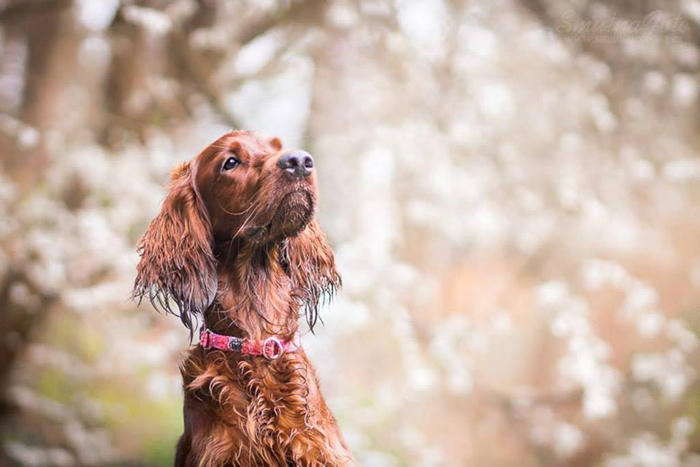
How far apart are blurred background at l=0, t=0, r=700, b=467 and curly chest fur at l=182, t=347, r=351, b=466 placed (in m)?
1.43

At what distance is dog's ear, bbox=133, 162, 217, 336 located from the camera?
1770mm

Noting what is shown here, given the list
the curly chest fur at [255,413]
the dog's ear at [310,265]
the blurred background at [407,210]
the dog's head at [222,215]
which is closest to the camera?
the curly chest fur at [255,413]

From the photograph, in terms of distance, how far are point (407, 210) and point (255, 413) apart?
1.97m

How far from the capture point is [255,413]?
164cm

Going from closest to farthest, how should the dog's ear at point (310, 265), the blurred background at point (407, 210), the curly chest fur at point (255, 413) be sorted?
the curly chest fur at point (255, 413), the dog's ear at point (310, 265), the blurred background at point (407, 210)

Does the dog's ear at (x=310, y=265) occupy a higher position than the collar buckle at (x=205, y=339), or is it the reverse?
the dog's ear at (x=310, y=265)

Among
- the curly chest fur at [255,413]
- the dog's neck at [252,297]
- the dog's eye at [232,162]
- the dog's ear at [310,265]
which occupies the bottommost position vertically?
the curly chest fur at [255,413]

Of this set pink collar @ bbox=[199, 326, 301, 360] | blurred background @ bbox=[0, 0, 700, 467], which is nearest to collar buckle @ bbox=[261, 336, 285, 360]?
pink collar @ bbox=[199, 326, 301, 360]

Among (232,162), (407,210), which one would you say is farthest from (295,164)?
(407,210)

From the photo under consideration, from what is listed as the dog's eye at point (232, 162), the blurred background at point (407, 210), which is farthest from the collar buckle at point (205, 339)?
the blurred background at point (407, 210)

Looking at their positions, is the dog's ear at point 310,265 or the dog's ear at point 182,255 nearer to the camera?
the dog's ear at point 182,255

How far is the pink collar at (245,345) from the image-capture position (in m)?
1.71

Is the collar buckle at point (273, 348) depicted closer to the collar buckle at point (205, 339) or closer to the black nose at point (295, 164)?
the collar buckle at point (205, 339)

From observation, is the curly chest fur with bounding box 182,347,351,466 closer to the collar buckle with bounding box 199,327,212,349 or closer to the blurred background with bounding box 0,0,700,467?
the collar buckle with bounding box 199,327,212,349
